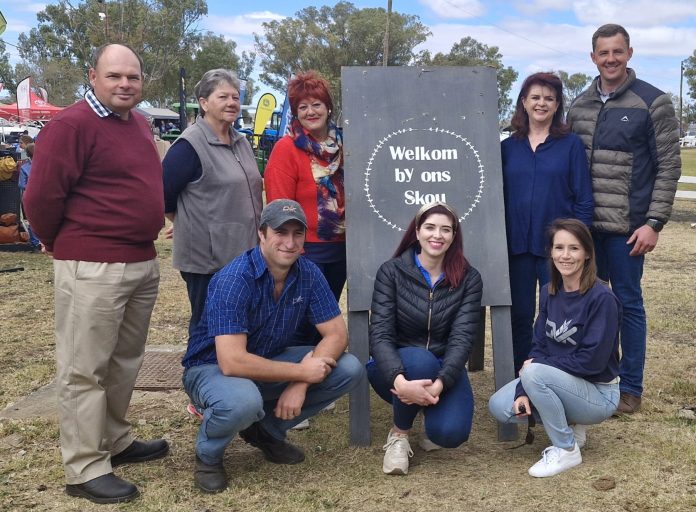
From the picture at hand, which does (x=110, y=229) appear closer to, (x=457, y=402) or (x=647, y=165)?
(x=457, y=402)

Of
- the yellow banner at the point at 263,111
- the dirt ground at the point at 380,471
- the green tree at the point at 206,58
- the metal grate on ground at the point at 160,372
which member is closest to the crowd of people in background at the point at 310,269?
the dirt ground at the point at 380,471

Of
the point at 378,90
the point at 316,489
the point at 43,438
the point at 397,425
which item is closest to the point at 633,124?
the point at 378,90

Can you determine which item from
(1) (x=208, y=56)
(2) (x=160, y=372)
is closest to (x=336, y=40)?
(1) (x=208, y=56)

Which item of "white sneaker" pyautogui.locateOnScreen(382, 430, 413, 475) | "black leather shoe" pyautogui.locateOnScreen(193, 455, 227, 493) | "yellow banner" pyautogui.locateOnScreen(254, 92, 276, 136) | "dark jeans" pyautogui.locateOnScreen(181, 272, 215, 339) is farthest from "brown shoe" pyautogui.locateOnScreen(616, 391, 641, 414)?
"yellow banner" pyautogui.locateOnScreen(254, 92, 276, 136)

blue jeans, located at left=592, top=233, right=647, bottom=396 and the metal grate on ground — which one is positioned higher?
blue jeans, located at left=592, top=233, right=647, bottom=396

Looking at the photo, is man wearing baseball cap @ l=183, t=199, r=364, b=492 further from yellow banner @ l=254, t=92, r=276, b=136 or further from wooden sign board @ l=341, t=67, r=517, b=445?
yellow banner @ l=254, t=92, r=276, b=136

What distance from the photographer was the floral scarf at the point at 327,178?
12.6ft

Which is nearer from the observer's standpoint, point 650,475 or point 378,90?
point 650,475

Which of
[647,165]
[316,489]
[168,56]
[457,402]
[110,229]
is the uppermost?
[168,56]

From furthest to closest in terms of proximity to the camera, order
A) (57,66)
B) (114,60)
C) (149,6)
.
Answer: (57,66) < (149,6) < (114,60)

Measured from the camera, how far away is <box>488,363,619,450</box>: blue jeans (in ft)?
10.9

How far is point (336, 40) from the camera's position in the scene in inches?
2245

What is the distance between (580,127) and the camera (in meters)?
3.94

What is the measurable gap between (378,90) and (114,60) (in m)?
1.39
